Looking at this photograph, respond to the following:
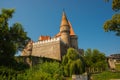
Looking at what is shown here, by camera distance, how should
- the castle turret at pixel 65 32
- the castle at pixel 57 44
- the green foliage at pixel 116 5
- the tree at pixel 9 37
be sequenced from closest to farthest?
the green foliage at pixel 116 5 → the tree at pixel 9 37 → the castle at pixel 57 44 → the castle turret at pixel 65 32

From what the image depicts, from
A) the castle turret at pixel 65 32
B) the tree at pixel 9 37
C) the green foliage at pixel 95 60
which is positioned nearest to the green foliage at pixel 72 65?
the green foliage at pixel 95 60

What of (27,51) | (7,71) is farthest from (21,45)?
(27,51)

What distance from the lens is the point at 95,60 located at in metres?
43.3

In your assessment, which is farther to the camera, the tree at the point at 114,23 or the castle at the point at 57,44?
the castle at the point at 57,44

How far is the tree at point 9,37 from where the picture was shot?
86.9ft

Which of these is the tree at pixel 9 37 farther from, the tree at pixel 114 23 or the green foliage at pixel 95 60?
the green foliage at pixel 95 60

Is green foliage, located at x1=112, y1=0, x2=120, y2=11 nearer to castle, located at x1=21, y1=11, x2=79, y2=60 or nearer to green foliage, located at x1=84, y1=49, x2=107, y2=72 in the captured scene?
green foliage, located at x1=84, y1=49, x2=107, y2=72

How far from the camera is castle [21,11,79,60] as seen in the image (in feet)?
143

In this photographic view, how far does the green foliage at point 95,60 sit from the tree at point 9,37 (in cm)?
1600

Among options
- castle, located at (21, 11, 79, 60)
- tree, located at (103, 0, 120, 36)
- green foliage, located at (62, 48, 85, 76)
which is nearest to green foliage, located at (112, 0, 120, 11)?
tree, located at (103, 0, 120, 36)

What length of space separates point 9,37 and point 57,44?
16.6 m

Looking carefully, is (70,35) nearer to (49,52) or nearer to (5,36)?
(49,52)

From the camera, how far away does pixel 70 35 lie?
49.4 m

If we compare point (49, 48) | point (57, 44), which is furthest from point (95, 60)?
point (49, 48)
